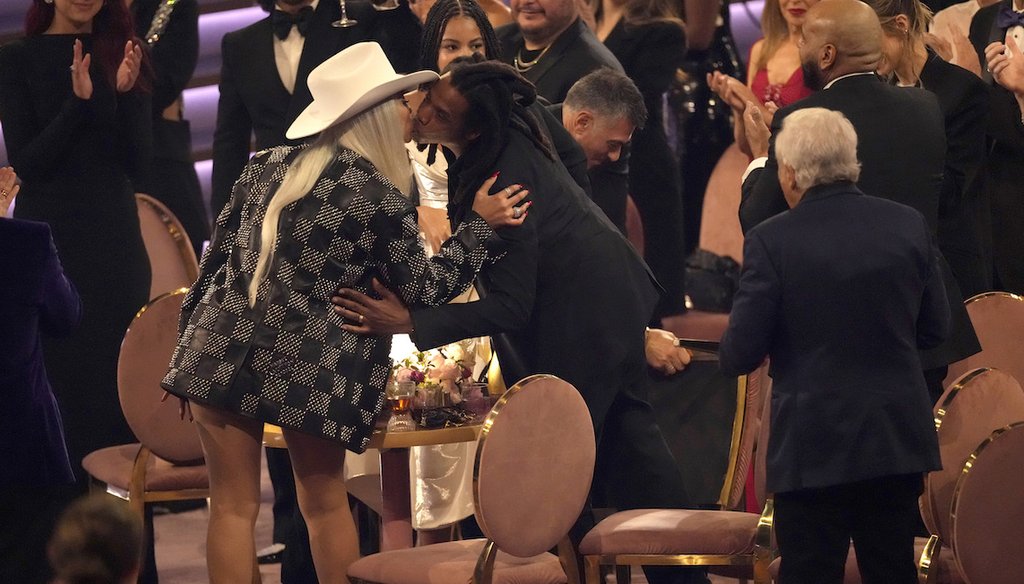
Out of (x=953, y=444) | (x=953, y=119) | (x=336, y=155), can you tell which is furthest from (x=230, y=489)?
(x=953, y=119)

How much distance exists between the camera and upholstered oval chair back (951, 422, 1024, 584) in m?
3.39

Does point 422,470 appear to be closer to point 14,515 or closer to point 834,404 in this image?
point 14,515

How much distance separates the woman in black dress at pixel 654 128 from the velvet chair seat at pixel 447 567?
99.0 inches

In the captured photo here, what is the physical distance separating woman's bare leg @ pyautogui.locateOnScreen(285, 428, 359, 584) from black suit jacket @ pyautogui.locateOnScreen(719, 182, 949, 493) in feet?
3.15

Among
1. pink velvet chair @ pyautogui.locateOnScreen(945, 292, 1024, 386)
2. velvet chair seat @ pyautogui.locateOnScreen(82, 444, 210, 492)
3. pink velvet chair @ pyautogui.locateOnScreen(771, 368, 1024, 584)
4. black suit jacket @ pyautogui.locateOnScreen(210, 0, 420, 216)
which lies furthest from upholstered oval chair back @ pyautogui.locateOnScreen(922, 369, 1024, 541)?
black suit jacket @ pyautogui.locateOnScreen(210, 0, 420, 216)

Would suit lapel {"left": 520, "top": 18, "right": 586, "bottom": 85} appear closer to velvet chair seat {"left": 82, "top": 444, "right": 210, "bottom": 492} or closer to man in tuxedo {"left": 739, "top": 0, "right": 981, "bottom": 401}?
man in tuxedo {"left": 739, "top": 0, "right": 981, "bottom": 401}

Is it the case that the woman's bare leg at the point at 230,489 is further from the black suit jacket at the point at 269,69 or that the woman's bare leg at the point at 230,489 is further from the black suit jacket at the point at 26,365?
the black suit jacket at the point at 269,69

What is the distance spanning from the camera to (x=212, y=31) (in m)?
7.50

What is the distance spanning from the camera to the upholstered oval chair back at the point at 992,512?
3.39 m

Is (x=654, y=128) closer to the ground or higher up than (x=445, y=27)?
closer to the ground

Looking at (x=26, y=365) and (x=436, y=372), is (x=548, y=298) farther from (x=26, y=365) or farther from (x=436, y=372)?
(x=26, y=365)

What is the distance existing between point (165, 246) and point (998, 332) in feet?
9.36

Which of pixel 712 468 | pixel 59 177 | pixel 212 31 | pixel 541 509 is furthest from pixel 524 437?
pixel 212 31

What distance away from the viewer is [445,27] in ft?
15.2
